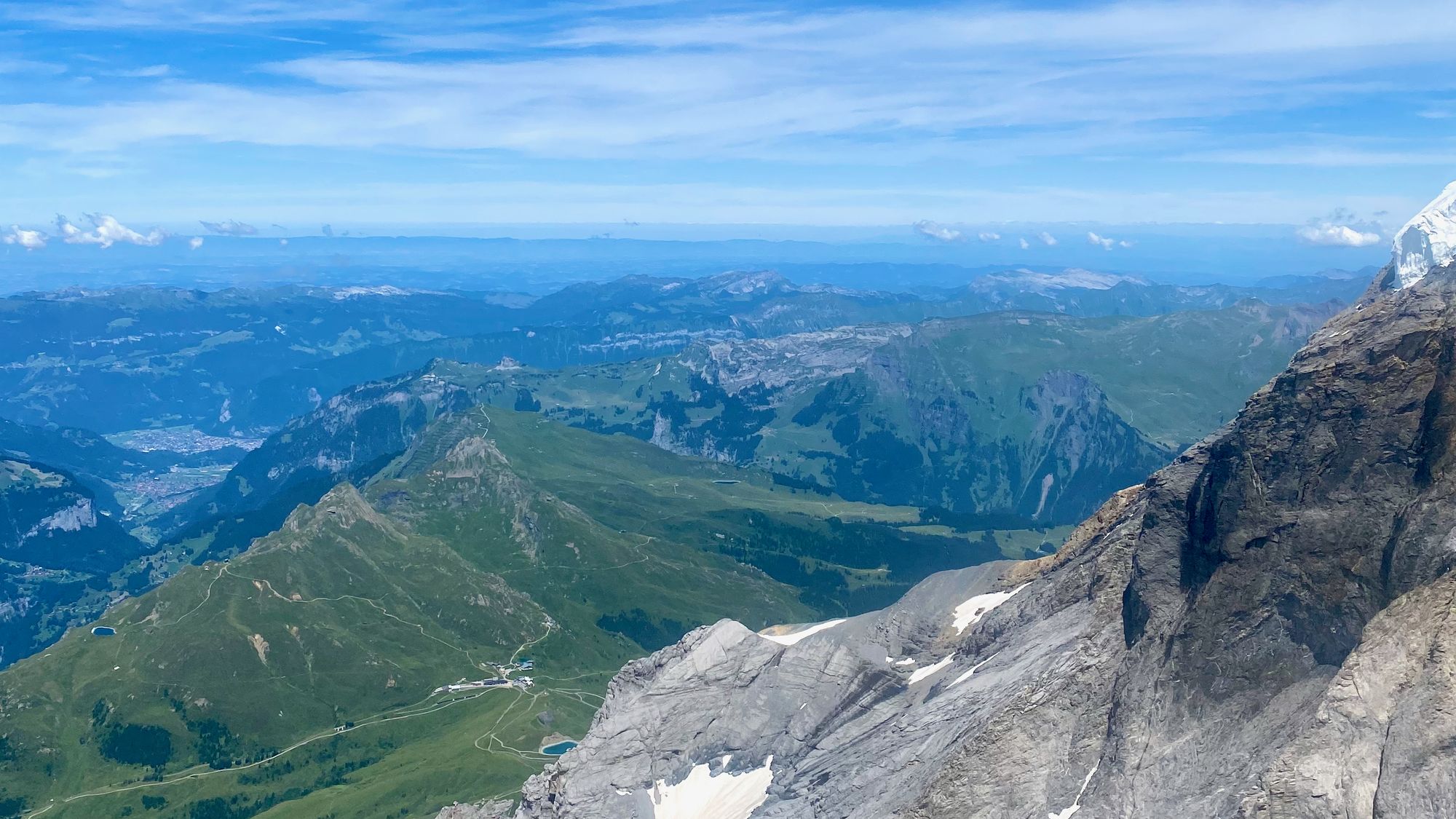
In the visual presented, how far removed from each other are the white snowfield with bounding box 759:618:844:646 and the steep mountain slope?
26892 mm

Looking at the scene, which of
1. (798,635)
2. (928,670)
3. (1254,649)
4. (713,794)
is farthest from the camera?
(798,635)

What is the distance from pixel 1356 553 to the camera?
240 ft

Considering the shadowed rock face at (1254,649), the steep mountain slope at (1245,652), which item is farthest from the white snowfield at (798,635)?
the shadowed rock face at (1254,649)

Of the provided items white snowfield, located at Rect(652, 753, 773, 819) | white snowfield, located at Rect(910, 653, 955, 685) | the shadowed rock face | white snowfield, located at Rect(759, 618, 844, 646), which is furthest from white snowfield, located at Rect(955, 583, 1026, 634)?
white snowfield, located at Rect(652, 753, 773, 819)

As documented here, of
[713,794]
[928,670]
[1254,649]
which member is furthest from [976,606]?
[1254,649]

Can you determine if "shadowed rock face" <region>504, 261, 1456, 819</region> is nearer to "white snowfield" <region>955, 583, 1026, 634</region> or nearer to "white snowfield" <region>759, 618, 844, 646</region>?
"white snowfield" <region>955, 583, 1026, 634</region>

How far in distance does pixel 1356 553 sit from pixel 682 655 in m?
85.3

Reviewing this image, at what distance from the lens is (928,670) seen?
126312mm

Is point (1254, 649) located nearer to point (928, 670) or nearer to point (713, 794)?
point (928, 670)

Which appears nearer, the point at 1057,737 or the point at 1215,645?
the point at 1215,645

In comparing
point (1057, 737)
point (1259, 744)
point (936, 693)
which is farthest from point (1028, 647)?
point (1259, 744)

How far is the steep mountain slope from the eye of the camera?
64.3m

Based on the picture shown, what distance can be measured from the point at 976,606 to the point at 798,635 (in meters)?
26.6

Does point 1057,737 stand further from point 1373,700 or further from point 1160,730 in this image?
point 1373,700
